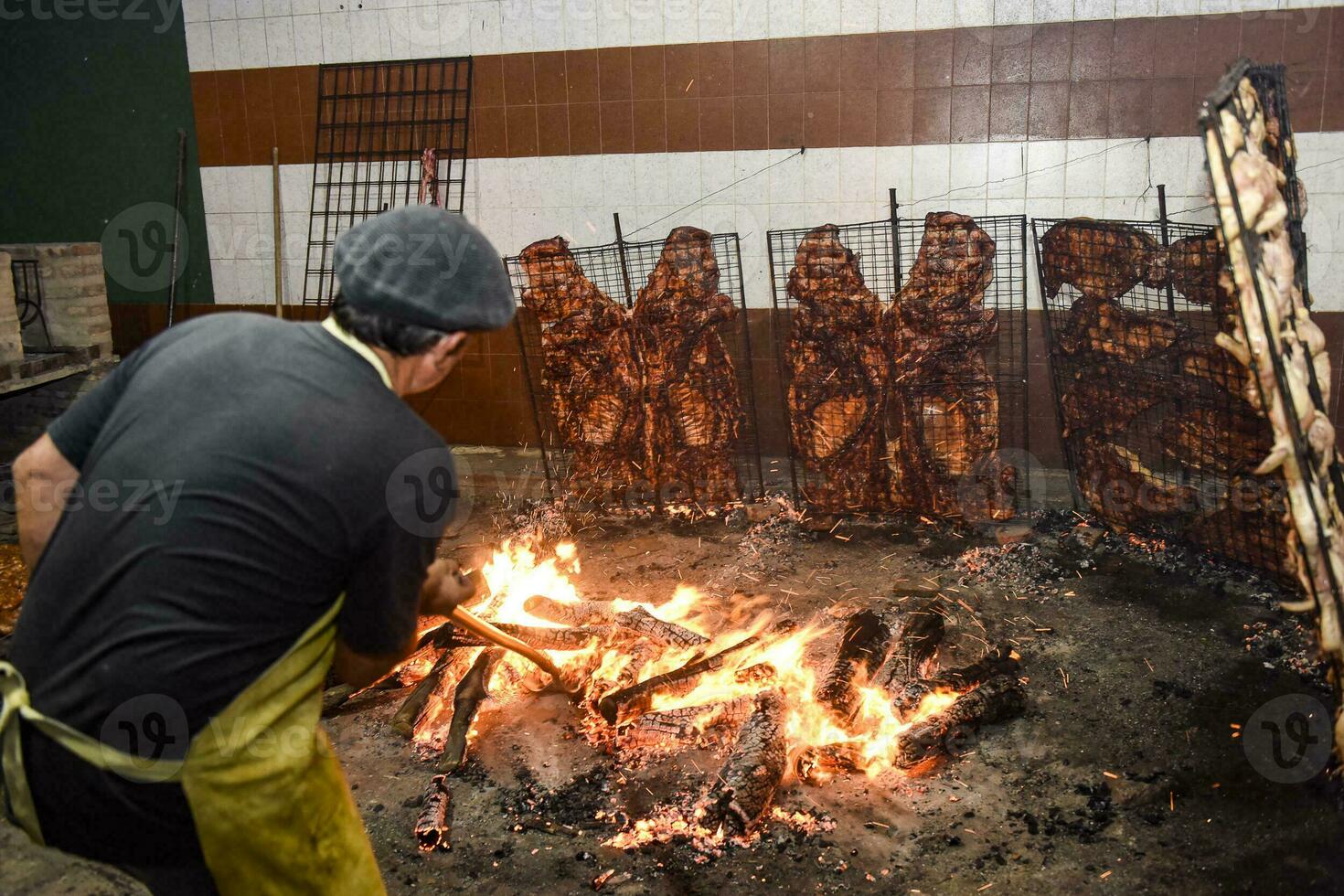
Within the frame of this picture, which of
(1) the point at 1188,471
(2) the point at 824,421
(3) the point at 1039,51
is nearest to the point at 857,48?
(3) the point at 1039,51

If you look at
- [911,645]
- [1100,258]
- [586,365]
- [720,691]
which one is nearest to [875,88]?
[1100,258]

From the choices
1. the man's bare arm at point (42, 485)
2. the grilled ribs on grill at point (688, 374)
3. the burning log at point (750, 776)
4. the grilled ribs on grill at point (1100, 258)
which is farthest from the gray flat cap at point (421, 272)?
the grilled ribs on grill at point (1100, 258)

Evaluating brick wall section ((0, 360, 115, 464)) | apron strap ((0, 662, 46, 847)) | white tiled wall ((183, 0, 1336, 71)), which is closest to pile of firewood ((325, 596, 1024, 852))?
Result: apron strap ((0, 662, 46, 847))

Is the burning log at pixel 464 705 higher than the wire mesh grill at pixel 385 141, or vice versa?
the wire mesh grill at pixel 385 141

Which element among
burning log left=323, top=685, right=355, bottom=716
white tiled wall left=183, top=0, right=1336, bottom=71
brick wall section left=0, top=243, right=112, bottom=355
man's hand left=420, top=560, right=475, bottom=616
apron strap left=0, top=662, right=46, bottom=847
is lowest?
burning log left=323, top=685, right=355, bottom=716

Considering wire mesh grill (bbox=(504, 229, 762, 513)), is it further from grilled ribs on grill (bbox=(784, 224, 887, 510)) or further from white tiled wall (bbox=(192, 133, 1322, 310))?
white tiled wall (bbox=(192, 133, 1322, 310))

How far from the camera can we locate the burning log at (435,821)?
390 centimetres

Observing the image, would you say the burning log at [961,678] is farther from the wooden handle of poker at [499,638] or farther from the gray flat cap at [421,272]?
the gray flat cap at [421,272]

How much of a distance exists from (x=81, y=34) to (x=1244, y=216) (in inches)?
397

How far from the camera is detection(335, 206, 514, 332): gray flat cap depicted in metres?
2.23

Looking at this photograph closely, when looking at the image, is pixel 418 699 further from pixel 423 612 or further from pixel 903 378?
pixel 903 378

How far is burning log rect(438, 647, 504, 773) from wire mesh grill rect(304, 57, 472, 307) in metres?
4.66

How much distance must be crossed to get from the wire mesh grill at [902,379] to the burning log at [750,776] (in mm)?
3129

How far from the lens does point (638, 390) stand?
7230 mm
